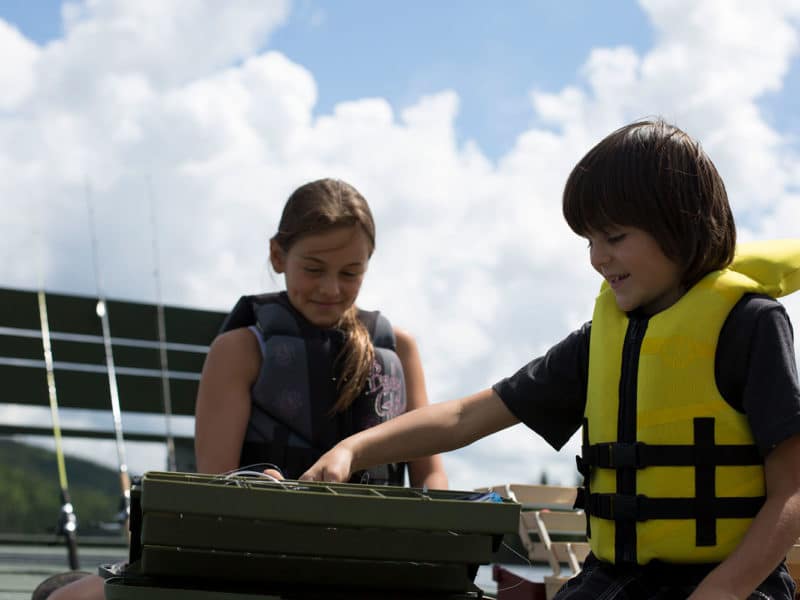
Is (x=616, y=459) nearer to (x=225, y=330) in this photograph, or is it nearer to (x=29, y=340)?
(x=225, y=330)

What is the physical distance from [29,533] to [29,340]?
62.1 inches

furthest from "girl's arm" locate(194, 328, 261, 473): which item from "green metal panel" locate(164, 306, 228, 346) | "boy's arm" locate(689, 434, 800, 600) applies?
"green metal panel" locate(164, 306, 228, 346)

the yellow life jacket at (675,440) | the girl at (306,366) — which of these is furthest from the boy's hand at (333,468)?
the girl at (306,366)

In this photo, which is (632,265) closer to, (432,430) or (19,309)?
(432,430)

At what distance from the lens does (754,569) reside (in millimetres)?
1778

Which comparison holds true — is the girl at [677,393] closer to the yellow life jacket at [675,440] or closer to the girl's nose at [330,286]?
the yellow life jacket at [675,440]

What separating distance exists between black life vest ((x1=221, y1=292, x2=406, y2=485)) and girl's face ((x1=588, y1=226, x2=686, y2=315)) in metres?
1.20

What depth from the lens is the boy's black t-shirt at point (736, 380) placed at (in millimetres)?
1823

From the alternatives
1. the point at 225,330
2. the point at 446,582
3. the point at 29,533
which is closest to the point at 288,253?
the point at 225,330

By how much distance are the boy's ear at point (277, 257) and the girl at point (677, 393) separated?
1.28 m

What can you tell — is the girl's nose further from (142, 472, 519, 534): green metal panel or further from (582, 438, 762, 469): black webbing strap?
(142, 472, 519, 534): green metal panel

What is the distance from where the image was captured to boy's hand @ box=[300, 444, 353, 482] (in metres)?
1.96

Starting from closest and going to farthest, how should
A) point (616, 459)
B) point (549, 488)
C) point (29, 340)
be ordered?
point (616, 459) < point (549, 488) < point (29, 340)

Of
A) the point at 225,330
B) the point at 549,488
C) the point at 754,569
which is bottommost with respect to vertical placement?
the point at 754,569
